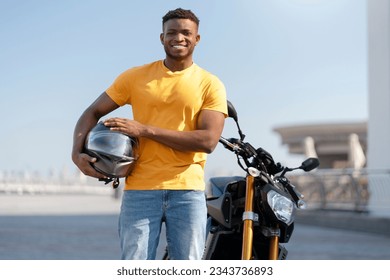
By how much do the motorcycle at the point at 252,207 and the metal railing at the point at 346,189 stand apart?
11.4 meters

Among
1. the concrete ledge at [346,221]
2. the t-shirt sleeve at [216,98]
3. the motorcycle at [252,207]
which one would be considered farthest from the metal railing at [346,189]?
the t-shirt sleeve at [216,98]

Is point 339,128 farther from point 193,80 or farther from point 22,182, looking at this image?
point 193,80

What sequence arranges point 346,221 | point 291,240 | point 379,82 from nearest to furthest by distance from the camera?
point 291,240, point 346,221, point 379,82

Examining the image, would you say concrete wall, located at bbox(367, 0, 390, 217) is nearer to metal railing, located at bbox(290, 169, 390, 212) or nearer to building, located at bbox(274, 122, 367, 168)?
metal railing, located at bbox(290, 169, 390, 212)

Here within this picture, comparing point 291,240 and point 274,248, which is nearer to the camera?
point 274,248

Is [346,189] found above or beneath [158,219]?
beneath

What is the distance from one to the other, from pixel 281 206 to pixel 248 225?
0.53 feet

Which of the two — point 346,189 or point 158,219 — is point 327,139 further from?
point 158,219

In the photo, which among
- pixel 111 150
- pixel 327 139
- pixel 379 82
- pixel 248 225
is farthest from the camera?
pixel 327 139

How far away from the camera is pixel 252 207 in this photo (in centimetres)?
361

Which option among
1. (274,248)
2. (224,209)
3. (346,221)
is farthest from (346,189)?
(274,248)

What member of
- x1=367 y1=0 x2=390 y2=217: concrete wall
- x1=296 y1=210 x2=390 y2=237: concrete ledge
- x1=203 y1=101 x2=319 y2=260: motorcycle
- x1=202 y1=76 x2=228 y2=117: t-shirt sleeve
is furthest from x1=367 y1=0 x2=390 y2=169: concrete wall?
x1=202 y1=76 x2=228 y2=117: t-shirt sleeve
